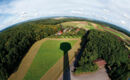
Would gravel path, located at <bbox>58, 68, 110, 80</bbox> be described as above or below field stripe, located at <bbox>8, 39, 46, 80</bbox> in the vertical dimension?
below

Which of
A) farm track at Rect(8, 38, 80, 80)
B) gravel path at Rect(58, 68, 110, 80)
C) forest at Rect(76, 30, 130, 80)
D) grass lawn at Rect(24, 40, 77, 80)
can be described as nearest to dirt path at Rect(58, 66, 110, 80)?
gravel path at Rect(58, 68, 110, 80)

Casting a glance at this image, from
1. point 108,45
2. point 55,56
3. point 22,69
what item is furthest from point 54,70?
point 108,45

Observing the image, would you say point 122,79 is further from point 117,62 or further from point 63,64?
point 63,64

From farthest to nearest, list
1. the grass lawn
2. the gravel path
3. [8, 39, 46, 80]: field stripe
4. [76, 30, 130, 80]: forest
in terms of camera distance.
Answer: the grass lawn
[8, 39, 46, 80]: field stripe
the gravel path
[76, 30, 130, 80]: forest

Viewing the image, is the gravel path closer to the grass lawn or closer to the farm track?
the grass lawn

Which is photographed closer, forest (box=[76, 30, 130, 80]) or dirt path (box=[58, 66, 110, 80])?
forest (box=[76, 30, 130, 80])

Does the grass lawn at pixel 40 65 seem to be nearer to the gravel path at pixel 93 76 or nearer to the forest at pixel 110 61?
the gravel path at pixel 93 76

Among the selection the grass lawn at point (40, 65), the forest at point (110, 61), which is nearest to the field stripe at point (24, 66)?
the grass lawn at point (40, 65)

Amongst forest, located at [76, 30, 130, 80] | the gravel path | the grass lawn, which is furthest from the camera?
the grass lawn

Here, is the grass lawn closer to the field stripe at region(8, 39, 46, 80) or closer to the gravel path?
the field stripe at region(8, 39, 46, 80)

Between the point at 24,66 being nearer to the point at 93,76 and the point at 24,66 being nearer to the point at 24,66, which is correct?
the point at 24,66

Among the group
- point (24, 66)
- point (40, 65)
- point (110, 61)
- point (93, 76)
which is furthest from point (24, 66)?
point (110, 61)

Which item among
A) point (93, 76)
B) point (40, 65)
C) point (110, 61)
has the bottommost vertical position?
point (93, 76)
